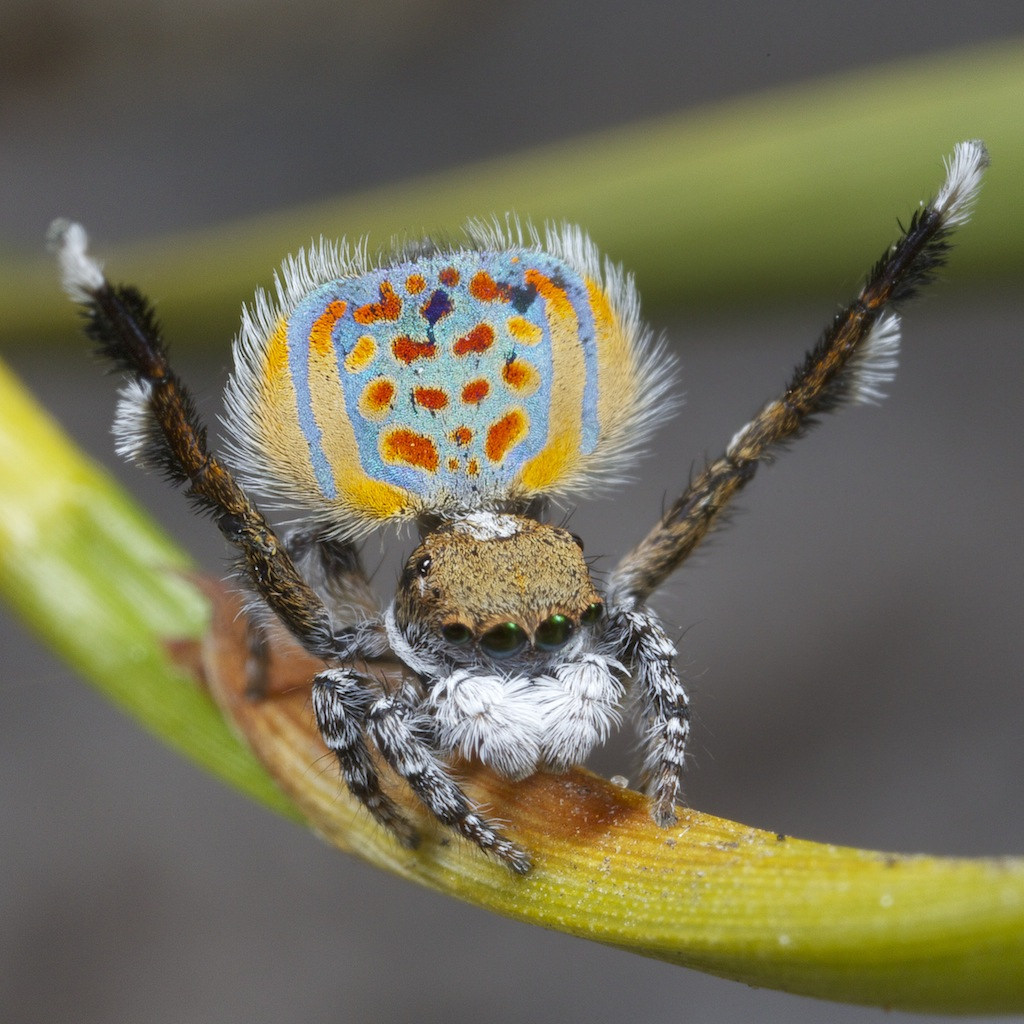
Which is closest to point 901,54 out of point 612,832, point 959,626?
point 959,626

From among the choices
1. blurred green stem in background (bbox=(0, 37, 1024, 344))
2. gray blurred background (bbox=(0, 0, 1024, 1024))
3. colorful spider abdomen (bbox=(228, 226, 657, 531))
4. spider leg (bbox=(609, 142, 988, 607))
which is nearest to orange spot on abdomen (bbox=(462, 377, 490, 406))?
colorful spider abdomen (bbox=(228, 226, 657, 531))

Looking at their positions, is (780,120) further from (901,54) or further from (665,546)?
(901,54)

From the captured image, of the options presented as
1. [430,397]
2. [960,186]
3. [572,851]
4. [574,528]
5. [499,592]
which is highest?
[960,186]

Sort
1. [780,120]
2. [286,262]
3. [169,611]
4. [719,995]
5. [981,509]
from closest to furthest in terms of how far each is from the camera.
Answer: [286,262]
[169,611]
[780,120]
[719,995]
[981,509]

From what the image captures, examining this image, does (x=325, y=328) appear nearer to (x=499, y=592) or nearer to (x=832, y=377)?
(x=499, y=592)

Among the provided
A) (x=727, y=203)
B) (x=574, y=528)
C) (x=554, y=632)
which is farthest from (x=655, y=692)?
(x=574, y=528)

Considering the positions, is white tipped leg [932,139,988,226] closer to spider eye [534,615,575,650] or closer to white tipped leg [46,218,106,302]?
spider eye [534,615,575,650]

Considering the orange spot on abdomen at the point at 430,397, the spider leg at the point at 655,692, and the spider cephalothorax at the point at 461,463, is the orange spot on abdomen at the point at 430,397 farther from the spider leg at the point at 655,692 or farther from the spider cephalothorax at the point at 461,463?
the spider leg at the point at 655,692
